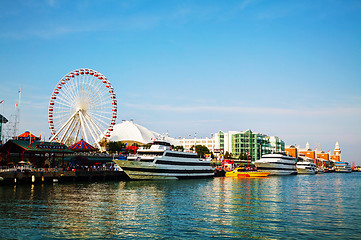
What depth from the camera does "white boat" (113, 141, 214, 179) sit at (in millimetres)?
73812

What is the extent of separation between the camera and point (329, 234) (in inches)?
1072

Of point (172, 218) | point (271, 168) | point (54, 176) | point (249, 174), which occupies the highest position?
point (271, 168)

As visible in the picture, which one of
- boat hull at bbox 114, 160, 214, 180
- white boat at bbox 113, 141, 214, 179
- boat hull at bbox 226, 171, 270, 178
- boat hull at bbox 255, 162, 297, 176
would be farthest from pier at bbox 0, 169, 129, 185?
boat hull at bbox 255, 162, 297, 176

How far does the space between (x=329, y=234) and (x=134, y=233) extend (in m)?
14.8

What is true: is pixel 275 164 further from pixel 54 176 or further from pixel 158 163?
pixel 54 176

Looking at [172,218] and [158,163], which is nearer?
[172,218]

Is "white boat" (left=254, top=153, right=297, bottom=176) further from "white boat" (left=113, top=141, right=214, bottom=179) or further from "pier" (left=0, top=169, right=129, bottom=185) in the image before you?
"pier" (left=0, top=169, right=129, bottom=185)

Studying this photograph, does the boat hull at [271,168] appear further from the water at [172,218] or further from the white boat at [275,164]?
the water at [172,218]

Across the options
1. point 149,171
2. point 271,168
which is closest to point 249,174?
point 271,168

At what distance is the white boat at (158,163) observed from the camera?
73812 mm

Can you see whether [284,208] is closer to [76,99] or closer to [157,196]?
[157,196]

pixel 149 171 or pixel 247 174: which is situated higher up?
pixel 149 171

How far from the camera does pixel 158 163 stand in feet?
252

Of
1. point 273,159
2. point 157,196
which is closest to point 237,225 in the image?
A: point 157,196
